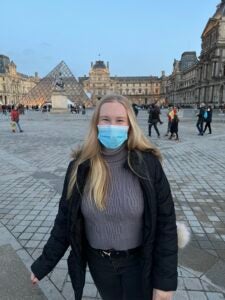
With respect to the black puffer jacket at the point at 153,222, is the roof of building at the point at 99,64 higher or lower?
higher

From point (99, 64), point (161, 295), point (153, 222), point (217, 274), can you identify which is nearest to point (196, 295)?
point (217, 274)

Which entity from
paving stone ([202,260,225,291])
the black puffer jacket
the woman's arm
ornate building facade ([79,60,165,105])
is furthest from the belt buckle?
ornate building facade ([79,60,165,105])

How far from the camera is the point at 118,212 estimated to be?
1610 millimetres

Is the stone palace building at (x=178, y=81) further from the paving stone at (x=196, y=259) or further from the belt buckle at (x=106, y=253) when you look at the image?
the belt buckle at (x=106, y=253)

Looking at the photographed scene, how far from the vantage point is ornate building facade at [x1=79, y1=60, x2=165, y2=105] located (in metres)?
126

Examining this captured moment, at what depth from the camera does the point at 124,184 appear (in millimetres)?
1618

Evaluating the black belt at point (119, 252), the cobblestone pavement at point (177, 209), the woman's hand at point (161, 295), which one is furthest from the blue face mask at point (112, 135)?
the cobblestone pavement at point (177, 209)

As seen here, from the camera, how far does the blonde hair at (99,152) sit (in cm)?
161

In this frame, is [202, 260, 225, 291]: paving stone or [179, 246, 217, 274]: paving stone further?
[179, 246, 217, 274]: paving stone

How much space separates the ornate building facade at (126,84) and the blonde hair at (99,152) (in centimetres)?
12386

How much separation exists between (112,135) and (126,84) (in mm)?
152556

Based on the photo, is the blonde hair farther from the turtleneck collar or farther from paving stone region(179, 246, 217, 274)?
paving stone region(179, 246, 217, 274)

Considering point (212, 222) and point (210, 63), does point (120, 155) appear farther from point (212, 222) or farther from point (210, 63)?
point (210, 63)

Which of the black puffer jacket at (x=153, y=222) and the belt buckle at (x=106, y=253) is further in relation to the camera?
the belt buckle at (x=106, y=253)
